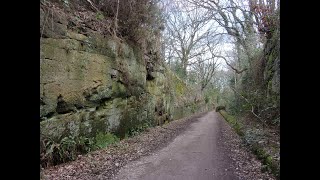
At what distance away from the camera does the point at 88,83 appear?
778cm

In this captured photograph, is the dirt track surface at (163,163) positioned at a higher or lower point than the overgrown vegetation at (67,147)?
lower

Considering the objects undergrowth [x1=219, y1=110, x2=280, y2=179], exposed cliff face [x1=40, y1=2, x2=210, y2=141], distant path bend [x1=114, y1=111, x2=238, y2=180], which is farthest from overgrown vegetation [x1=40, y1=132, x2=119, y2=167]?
undergrowth [x1=219, y1=110, x2=280, y2=179]

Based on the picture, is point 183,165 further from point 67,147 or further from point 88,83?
point 88,83

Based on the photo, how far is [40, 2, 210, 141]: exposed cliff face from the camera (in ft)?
20.8

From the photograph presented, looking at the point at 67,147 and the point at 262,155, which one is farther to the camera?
the point at 262,155

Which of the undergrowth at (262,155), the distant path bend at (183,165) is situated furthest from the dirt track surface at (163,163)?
the undergrowth at (262,155)

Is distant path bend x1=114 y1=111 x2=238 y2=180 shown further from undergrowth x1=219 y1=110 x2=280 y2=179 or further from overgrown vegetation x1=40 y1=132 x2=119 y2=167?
overgrown vegetation x1=40 y1=132 x2=119 y2=167

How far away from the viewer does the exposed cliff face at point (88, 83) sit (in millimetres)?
6340

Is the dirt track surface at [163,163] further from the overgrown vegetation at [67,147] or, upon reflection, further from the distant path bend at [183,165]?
the overgrown vegetation at [67,147]

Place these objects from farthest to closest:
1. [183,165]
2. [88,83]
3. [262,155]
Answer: [88,83] < [262,155] < [183,165]

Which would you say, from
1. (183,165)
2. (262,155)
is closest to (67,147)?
(183,165)
